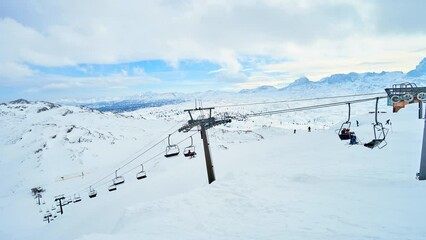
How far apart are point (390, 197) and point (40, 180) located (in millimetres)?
94255

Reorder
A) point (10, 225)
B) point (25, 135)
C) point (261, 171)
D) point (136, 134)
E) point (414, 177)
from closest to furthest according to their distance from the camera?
1. point (414, 177)
2. point (261, 171)
3. point (10, 225)
4. point (25, 135)
5. point (136, 134)

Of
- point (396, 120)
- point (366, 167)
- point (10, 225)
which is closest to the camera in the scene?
point (366, 167)

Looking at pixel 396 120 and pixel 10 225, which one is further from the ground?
pixel 396 120

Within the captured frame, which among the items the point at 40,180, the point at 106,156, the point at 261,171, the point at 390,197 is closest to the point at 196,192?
the point at 261,171

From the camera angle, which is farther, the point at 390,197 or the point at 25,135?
the point at 25,135

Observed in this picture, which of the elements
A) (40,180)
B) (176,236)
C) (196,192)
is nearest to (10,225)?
(40,180)

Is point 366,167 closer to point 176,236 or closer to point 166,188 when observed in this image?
point 176,236

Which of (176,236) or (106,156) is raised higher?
(176,236)

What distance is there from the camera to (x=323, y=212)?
11945mm

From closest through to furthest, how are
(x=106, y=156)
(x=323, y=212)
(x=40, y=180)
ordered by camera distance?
(x=323, y=212) < (x=40, y=180) < (x=106, y=156)

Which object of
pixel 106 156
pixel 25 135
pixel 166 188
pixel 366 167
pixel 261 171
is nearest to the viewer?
pixel 366 167

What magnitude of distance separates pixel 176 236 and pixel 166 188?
744 inches

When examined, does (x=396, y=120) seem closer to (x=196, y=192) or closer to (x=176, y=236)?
(x=196, y=192)

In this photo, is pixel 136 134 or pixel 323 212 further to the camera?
pixel 136 134
